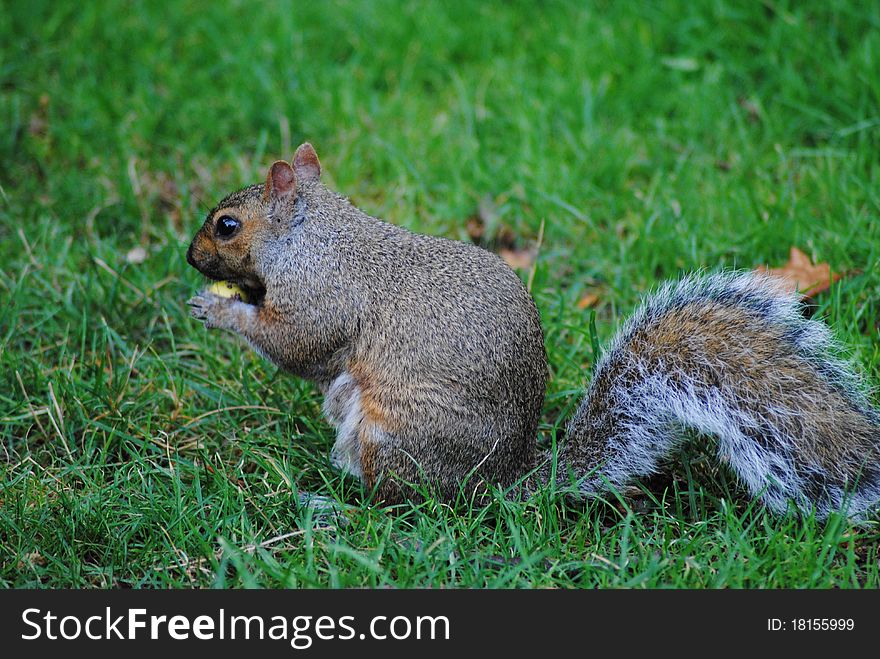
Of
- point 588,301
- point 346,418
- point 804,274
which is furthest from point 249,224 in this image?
point 804,274

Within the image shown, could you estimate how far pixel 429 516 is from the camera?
278 cm

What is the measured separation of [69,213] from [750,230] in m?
2.74

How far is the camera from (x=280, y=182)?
9.99 ft

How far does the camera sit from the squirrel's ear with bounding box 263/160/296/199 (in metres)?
3.02

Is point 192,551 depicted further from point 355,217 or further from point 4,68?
point 4,68

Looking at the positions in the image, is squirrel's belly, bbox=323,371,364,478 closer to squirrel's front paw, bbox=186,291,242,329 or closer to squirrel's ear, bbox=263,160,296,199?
squirrel's front paw, bbox=186,291,242,329

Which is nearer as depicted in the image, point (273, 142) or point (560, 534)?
point (560, 534)

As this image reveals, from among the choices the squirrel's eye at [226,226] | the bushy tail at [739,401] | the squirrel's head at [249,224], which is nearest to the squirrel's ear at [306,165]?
the squirrel's head at [249,224]

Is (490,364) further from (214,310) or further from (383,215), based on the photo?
(383,215)

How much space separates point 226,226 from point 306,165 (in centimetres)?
32

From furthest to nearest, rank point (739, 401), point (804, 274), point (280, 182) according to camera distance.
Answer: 1. point (804, 274)
2. point (280, 182)
3. point (739, 401)

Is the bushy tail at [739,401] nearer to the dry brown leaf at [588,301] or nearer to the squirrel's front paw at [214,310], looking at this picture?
the dry brown leaf at [588,301]

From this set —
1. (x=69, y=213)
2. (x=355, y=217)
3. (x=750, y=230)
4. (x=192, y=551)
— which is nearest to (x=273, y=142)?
(x=69, y=213)

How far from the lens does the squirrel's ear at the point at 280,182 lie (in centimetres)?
302
